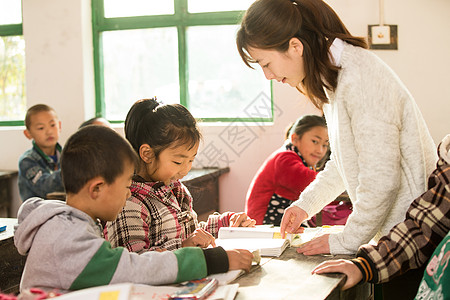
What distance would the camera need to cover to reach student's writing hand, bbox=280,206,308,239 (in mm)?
1819

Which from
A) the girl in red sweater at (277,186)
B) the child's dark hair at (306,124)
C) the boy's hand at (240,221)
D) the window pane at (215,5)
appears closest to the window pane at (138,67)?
the window pane at (215,5)

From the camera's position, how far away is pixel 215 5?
442 cm

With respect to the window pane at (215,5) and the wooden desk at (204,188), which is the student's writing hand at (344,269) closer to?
the wooden desk at (204,188)

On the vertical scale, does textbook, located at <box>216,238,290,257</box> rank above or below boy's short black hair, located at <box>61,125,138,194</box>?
below

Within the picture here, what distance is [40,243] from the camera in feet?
4.00

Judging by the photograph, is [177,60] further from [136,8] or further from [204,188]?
[204,188]

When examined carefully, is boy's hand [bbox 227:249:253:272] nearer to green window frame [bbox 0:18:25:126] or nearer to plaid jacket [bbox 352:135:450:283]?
plaid jacket [bbox 352:135:450:283]

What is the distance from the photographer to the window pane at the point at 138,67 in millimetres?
4574

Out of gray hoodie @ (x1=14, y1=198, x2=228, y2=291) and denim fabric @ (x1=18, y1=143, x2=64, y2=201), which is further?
denim fabric @ (x1=18, y1=143, x2=64, y2=201)

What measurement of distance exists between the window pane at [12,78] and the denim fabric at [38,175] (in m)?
0.90

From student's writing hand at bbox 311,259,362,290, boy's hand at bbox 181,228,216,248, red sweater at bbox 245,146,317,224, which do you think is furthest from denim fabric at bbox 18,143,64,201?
student's writing hand at bbox 311,259,362,290

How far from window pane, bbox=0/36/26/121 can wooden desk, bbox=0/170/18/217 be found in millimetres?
518

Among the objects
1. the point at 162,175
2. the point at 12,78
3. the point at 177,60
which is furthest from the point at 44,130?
the point at 162,175

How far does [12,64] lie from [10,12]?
0.44 metres
